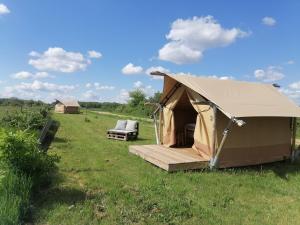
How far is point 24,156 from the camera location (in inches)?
237

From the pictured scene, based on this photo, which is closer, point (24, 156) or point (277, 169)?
point (24, 156)

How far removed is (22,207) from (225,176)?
5.15m

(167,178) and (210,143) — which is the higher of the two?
(210,143)

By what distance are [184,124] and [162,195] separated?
6.58m

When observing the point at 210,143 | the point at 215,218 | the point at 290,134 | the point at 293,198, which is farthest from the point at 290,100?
the point at 215,218

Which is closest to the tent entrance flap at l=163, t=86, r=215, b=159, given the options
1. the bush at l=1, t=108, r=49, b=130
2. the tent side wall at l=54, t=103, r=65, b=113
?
the bush at l=1, t=108, r=49, b=130

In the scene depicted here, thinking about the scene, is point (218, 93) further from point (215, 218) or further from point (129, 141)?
point (129, 141)

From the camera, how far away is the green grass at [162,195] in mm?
5449

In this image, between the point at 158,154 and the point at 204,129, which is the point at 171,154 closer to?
the point at 158,154

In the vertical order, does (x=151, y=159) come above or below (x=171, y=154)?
below

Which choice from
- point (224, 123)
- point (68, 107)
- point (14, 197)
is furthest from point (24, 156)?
point (68, 107)

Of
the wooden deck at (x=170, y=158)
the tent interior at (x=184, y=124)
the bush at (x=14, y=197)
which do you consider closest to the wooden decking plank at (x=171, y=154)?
the wooden deck at (x=170, y=158)

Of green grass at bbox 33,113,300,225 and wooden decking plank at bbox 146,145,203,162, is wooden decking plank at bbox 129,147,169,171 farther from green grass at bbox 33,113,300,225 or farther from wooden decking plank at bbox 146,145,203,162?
wooden decking plank at bbox 146,145,203,162

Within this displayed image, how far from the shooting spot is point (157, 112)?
1277cm
